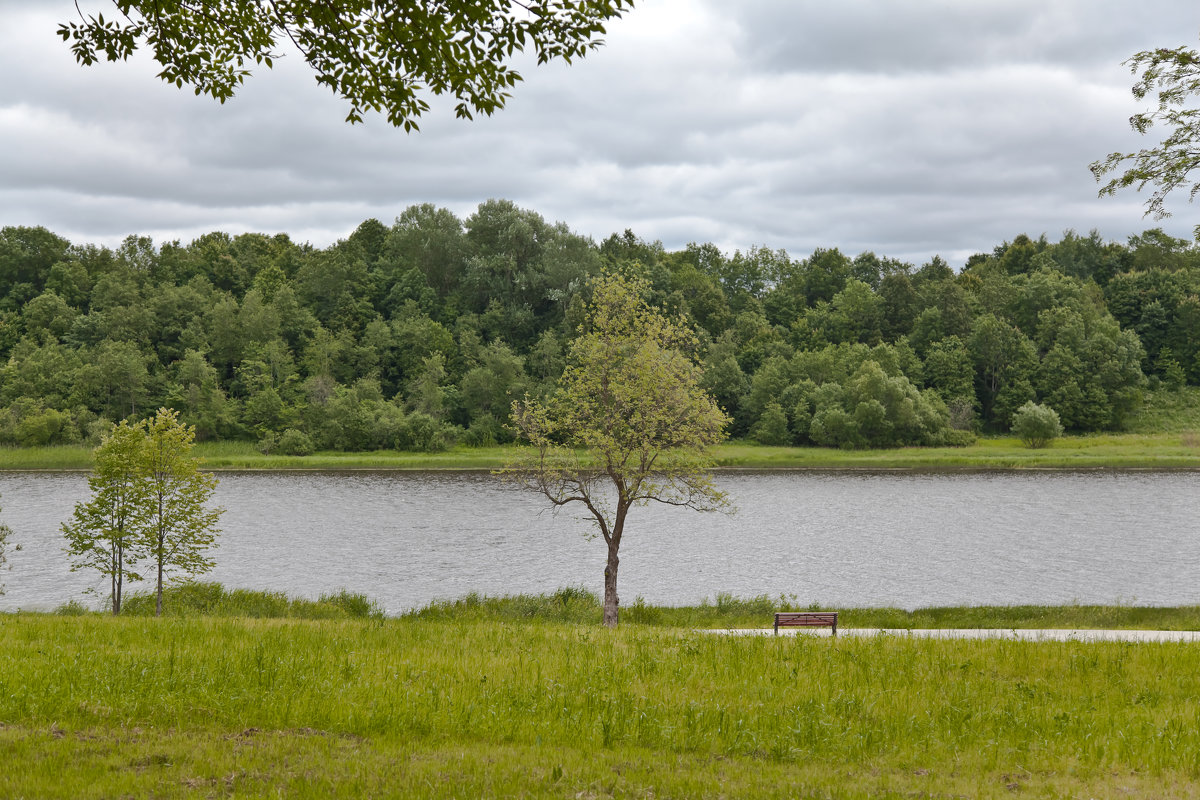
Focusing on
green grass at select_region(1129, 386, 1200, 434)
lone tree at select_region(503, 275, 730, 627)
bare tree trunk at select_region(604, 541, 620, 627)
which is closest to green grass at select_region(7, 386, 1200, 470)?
green grass at select_region(1129, 386, 1200, 434)

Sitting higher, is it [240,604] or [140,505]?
[140,505]

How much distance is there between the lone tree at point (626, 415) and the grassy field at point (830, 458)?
173ft

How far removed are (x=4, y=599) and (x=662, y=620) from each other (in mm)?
27118

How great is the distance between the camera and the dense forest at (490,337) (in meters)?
97.9

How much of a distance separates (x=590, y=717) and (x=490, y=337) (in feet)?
364

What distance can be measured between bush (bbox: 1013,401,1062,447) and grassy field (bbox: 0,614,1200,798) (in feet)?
284

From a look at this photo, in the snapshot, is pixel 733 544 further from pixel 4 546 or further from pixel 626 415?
pixel 4 546

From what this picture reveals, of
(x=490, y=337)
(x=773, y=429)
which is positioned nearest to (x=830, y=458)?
(x=773, y=429)

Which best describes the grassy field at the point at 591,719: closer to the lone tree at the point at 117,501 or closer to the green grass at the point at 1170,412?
the lone tree at the point at 117,501

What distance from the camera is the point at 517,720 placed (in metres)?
9.88

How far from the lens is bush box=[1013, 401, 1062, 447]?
92.1 m

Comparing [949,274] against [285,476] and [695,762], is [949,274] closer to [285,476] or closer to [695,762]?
[285,476]

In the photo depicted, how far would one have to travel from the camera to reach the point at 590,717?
10.1 m

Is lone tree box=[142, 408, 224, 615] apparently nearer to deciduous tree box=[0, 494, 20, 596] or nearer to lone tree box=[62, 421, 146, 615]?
lone tree box=[62, 421, 146, 615]
